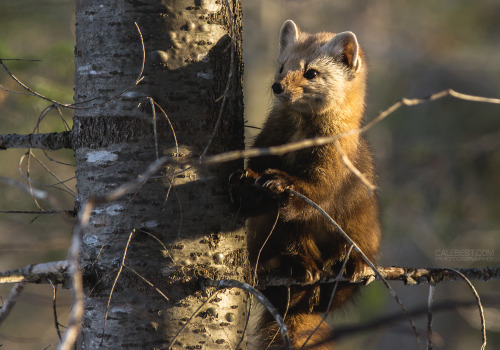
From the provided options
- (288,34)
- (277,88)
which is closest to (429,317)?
(277,88)

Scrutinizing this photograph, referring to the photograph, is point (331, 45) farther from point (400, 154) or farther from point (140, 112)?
point (400, 154)

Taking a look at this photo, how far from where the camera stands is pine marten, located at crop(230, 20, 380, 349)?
3174 mm

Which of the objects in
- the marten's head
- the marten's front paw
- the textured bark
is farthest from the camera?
the marten's head

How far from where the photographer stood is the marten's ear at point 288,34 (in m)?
3.77

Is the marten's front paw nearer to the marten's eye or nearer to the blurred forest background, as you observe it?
the marten's eye

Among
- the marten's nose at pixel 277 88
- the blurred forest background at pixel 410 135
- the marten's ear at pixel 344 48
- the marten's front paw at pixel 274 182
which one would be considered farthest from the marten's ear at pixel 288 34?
the blurred forest background at pixel 410 135

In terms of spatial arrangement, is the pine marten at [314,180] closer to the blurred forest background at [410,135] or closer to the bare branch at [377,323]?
the bare branch at [377,323]

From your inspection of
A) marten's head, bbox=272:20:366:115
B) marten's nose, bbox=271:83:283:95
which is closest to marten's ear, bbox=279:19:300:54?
marten's head, bbox=272:20:366:115

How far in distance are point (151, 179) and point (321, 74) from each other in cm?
157

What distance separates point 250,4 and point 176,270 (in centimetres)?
1273

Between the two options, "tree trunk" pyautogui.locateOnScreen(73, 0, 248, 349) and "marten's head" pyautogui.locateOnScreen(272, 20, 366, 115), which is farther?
"marten's head" pyautogui.locateOnScreen(272, 20, 366, 115)

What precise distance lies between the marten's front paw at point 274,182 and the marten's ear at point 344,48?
1.03m

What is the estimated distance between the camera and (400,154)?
1175 centimetres

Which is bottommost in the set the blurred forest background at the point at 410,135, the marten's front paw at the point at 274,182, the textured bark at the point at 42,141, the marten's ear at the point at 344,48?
the blurred forest background at the point at 410,135
